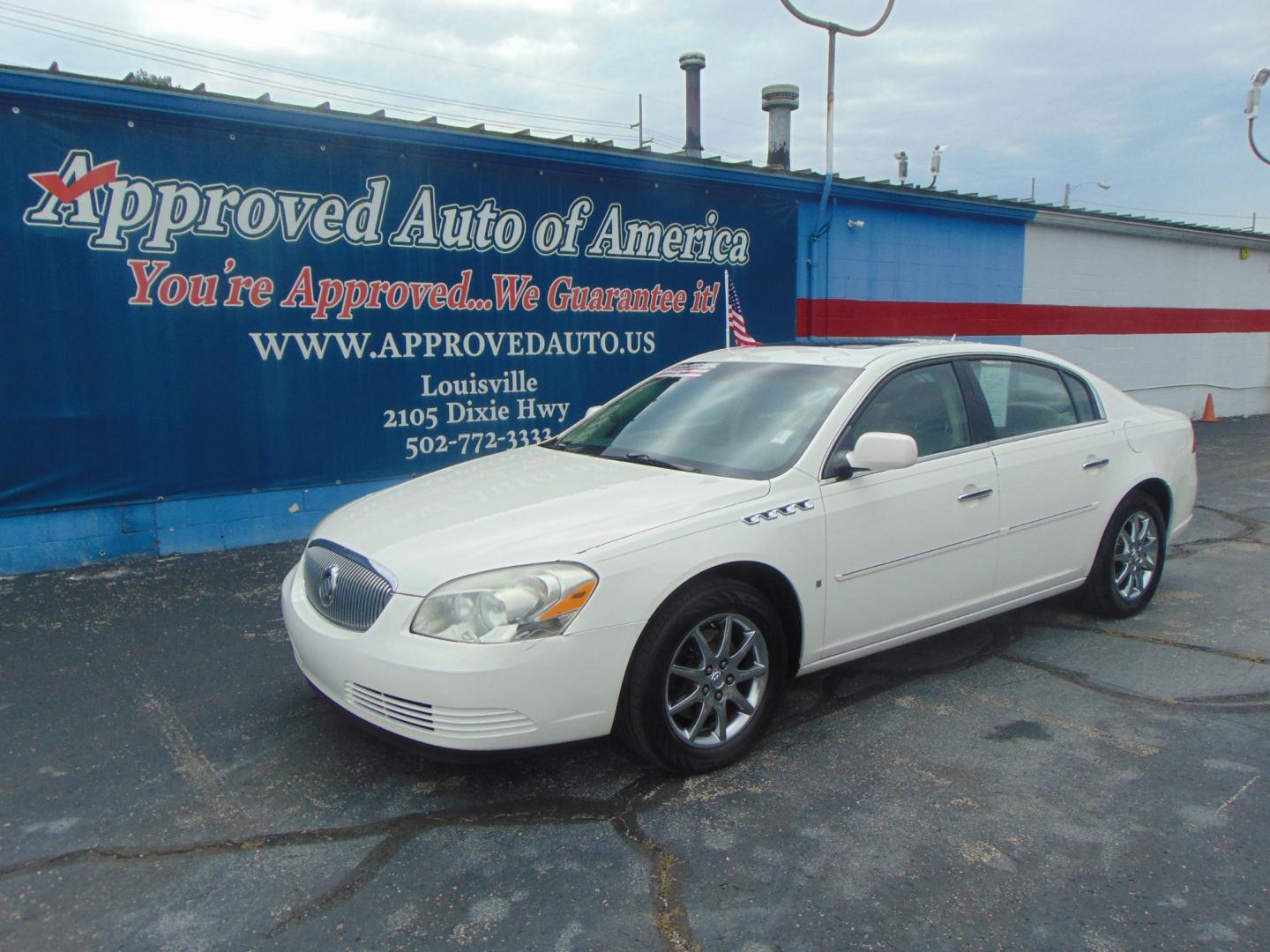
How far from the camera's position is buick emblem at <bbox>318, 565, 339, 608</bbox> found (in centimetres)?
346

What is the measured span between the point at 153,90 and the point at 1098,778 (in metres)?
6.84

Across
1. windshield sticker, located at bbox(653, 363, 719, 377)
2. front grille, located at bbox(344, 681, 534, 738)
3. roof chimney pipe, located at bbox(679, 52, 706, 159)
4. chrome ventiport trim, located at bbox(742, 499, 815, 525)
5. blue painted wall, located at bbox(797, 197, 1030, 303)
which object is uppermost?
roof chimney pipe, located at bbox(679, 52, 706, 159)

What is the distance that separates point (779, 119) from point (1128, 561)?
31.8 feet

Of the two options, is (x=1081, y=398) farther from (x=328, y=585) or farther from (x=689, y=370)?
(x=328, y=585)

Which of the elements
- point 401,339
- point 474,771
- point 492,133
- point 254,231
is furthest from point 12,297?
point 474,771

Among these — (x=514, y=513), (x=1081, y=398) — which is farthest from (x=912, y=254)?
(x=514, y=513)

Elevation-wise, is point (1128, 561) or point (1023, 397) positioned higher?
point (1023, 397)

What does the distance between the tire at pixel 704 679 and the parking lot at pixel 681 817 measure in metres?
0.14

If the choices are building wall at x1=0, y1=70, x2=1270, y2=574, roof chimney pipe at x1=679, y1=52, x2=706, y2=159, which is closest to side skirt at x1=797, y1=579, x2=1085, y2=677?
building wall at x1=0, y1=70, x2=1270, y2=574

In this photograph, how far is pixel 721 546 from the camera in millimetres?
3379

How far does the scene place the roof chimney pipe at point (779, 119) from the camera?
1303 cm

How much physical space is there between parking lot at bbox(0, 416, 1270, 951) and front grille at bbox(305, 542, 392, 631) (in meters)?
0.61

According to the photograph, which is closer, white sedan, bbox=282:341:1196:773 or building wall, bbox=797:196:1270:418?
white sedan, bbox=282:341:1196:773

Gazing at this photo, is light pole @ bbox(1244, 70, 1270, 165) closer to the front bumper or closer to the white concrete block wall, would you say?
the white concrete block wall
